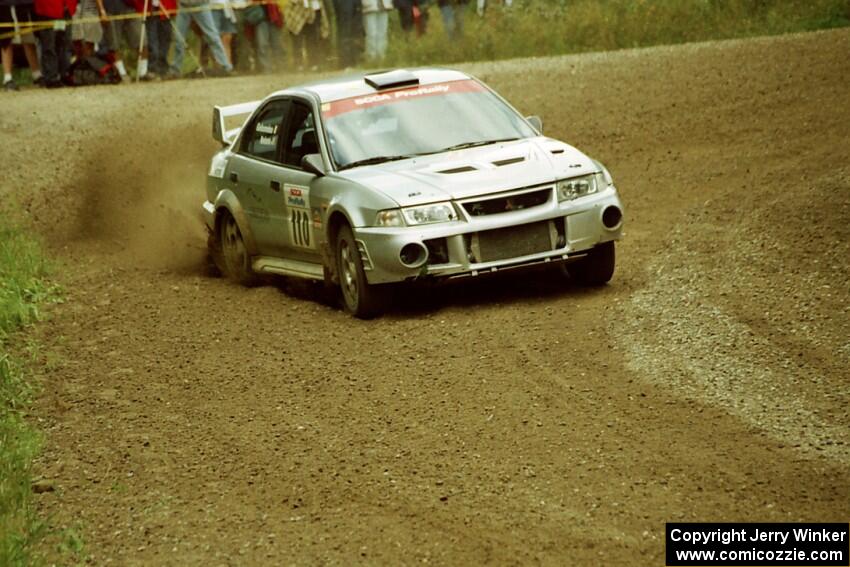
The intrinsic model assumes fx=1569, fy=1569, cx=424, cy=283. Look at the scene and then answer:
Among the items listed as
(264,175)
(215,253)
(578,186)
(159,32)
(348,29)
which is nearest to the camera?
(578,186)

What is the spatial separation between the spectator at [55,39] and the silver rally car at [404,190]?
38.4 ft

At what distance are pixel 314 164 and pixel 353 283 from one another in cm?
96

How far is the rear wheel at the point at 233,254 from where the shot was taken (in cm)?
1247

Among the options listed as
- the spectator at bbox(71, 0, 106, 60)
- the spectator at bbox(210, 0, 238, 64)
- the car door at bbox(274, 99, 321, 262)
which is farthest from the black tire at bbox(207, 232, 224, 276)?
the spectator at bbox(210, 0, 238, 64)

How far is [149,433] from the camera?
8086 mm

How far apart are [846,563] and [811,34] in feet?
57.9

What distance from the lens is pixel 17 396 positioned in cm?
914

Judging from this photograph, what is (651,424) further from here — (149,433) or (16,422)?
(16,422)

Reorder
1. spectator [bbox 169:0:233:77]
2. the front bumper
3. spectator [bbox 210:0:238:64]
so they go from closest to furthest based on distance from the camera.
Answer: the front bumper
spectator [bbox 169:0:233:77]
spectator [bbox 210:0:238:64]

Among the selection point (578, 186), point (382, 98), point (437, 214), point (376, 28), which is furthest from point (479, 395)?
point (376, 28)

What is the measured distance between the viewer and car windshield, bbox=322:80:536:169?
11000 mm

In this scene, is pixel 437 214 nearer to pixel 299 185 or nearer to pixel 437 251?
pixel 437 251

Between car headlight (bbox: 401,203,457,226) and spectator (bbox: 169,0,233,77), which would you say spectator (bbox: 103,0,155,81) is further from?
car headlight (bbox: 401,203,457,226)

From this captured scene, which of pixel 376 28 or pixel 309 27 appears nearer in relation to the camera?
pixel 376 28
